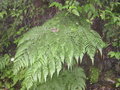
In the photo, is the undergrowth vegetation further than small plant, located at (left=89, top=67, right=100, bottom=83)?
No

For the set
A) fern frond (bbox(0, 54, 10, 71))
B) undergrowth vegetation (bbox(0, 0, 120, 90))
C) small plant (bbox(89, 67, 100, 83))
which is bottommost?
small plant (bbox(89, 67, 100, 83))

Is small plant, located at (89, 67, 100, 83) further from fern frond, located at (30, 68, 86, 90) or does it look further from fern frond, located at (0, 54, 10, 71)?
fern frond, located at (0, 54, 10, 71)

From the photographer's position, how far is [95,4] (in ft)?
7.40

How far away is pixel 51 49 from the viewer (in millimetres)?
1588

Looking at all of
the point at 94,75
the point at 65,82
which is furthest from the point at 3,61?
the point at 94,75

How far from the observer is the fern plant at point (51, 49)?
154 centimetres

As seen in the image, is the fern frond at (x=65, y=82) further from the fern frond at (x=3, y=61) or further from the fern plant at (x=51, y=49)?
the fern frond at (x=3, y=61)

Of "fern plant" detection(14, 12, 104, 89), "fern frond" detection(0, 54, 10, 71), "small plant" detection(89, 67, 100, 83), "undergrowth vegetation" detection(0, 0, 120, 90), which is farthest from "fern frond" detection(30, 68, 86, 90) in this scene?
"fern frond" detection(0, 54, 10, 71)

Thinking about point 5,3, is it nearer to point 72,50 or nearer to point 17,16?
point 17,16

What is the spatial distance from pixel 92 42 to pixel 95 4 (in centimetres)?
79

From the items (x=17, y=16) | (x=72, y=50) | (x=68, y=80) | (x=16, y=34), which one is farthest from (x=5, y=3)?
(x=72, y=50)

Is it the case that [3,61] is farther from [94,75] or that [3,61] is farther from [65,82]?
[94,75]

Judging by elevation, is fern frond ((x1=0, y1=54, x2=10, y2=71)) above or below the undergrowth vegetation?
below

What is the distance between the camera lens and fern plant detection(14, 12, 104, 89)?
154cm
